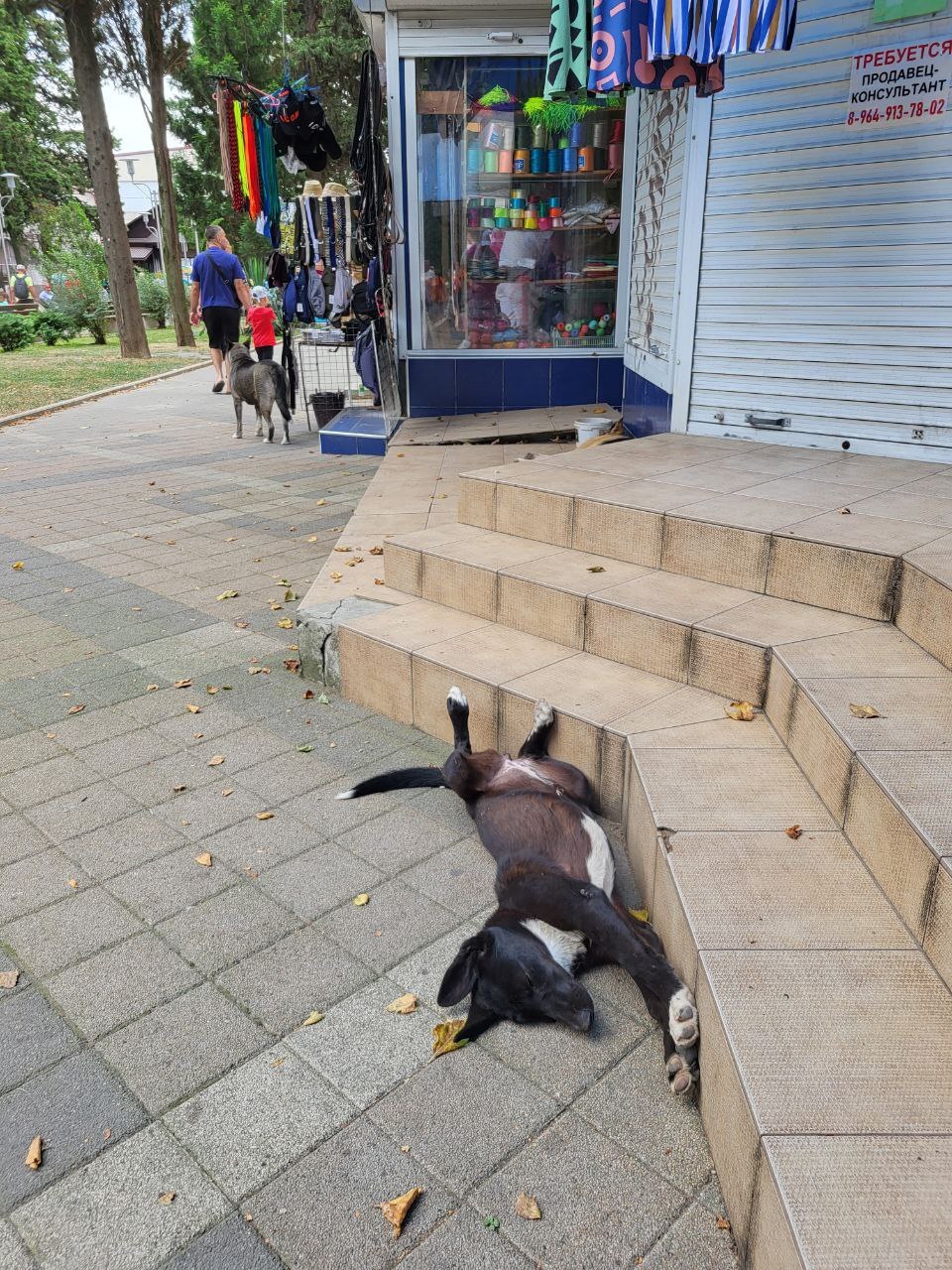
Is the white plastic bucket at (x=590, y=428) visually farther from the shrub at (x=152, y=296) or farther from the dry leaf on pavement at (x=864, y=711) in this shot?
the shrub at (x=152, y=296)

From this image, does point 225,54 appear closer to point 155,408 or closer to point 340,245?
point 155,408

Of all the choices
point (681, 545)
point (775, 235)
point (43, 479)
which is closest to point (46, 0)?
point (43, 479)

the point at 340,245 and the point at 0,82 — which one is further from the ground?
the point at 0,82

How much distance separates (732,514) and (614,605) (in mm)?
874

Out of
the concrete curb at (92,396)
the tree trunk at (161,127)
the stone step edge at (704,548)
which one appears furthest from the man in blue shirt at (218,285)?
the tree trunk at (161,127)

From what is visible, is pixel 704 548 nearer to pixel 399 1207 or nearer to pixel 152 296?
pixel 399 1207

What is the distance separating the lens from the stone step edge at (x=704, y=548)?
367 centimetres

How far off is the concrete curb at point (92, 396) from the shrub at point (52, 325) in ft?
27.0

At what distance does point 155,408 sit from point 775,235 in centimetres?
1221

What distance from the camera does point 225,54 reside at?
1173 inches

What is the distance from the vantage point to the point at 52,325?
90.5 ft

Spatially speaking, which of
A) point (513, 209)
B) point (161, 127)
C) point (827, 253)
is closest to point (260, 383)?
point (513, 209)

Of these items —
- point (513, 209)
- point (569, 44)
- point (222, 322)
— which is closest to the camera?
point (569, 44)

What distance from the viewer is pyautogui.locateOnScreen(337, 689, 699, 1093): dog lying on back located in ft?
7.95
